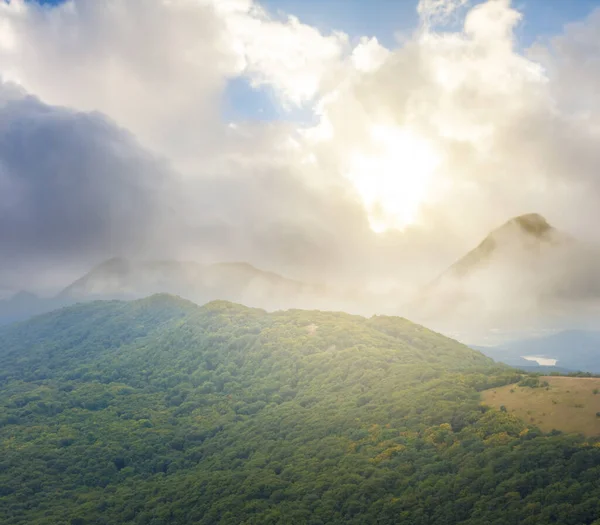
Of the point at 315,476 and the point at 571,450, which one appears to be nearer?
the point at 571,450

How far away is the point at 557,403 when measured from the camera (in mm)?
115062

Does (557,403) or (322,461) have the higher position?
(557,403)

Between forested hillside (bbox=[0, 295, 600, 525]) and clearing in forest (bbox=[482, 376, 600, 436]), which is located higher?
clearing in forest (bbox=[482, 376, 600, 436])

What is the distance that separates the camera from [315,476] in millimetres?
120875

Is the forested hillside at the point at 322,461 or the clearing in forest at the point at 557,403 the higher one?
the clearing in forest at the point at 557,403

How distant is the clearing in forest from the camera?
105 meters

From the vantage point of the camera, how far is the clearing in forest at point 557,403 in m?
105

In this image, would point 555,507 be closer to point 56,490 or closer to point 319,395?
point 319,395

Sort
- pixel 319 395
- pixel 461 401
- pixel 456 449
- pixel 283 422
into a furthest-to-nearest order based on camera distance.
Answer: pixel 319 395 → pixel 283 422 → pixel 461 401 → pixel 456 449

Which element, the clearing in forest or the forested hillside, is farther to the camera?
the clearing in forest

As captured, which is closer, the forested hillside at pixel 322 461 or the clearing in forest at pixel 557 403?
the forested hillside at pixel 322 461

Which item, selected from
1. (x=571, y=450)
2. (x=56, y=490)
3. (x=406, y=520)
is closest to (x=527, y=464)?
(x=571, y=450)

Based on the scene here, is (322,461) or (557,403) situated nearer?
(557,403)

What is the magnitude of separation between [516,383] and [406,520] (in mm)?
63117
